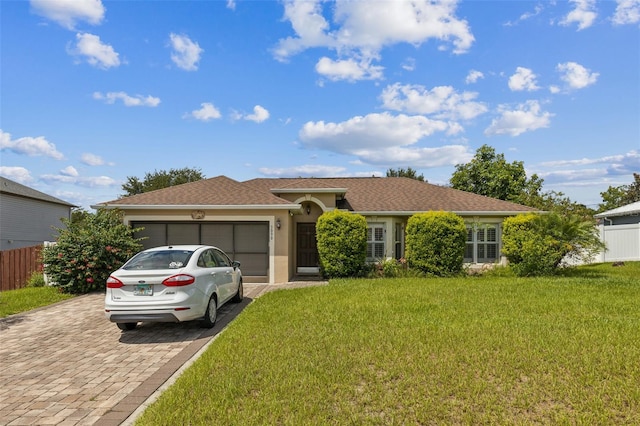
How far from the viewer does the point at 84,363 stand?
551cm

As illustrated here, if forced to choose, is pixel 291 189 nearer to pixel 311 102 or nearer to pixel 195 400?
pixel 311 102

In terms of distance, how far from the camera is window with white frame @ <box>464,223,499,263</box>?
16.3 m

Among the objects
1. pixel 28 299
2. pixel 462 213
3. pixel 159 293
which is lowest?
pixel 28 299

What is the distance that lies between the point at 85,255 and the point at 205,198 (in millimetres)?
4380

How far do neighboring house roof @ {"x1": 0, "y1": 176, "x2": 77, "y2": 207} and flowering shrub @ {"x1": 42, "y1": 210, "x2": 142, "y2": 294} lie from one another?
15538 millimetres

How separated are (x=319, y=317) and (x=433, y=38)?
10423mm

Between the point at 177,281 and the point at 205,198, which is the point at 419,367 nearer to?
the point at 177,281

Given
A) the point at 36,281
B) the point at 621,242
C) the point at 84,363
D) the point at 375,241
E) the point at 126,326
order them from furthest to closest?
the point at 621,242 < the point at 375,241 < the point at 36,281 < the point at 126,326 < the point at 84,363

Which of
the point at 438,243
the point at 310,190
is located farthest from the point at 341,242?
the point at 438,243

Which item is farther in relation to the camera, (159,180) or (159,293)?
(159,180)

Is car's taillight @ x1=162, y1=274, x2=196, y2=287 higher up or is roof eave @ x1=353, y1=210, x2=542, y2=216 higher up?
roof eave @ x1=353, y1=210, x2=542, y2=216

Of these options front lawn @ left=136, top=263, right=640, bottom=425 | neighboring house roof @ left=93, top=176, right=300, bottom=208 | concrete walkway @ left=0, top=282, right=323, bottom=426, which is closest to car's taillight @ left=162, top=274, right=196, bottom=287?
concrete walkway @ left=0, top=282, right=323, bottom=426

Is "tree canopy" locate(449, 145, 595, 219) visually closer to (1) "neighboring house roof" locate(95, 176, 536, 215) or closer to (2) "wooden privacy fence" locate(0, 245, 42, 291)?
(1) "neighboring house roof" locate(95, 176, 536, 215)

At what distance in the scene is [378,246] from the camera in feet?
53.2
